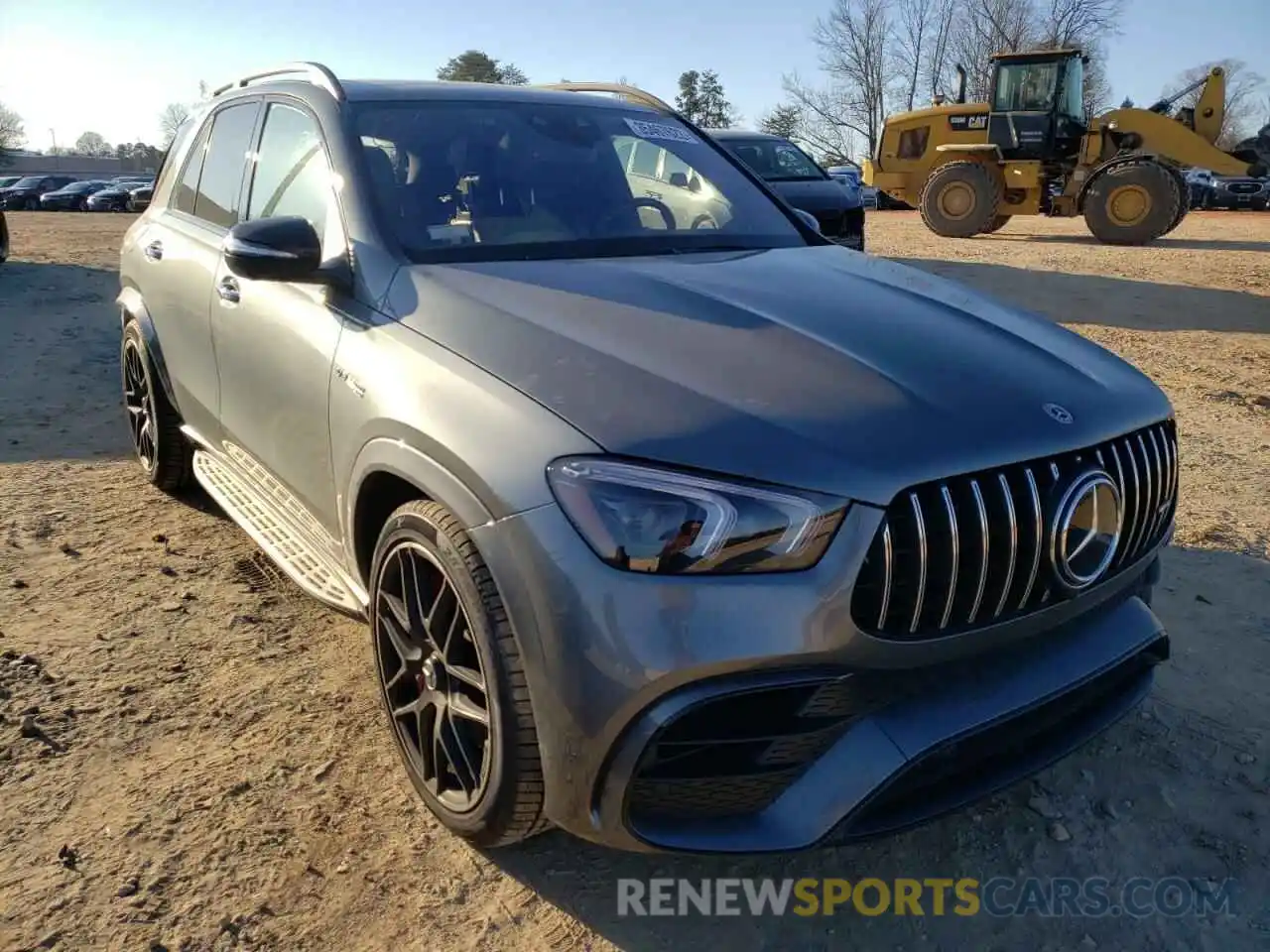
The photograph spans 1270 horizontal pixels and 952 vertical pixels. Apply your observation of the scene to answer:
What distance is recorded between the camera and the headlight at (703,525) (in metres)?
1.74

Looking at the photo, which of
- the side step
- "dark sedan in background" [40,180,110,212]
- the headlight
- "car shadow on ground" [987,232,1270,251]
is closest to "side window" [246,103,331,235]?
the side step

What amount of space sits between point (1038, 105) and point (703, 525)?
18615 millimetres

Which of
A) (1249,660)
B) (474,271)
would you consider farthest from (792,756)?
(1249,660)

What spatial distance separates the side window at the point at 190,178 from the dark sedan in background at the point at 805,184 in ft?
19.3

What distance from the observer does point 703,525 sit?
175 cm

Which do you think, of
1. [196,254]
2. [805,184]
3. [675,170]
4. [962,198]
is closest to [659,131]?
[675,170]

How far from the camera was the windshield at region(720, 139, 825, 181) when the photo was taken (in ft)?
36.7

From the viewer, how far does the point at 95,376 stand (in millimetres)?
6949

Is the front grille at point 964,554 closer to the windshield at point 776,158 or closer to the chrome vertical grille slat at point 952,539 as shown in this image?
the chrome vertical grille slat at point 952,539

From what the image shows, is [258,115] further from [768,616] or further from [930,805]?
[930,805]

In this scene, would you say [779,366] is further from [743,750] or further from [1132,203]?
[1132,203]

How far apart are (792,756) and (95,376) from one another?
264 inches

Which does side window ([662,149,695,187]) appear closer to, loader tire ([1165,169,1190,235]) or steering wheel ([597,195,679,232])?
steering wheel ([597,195,679,232])

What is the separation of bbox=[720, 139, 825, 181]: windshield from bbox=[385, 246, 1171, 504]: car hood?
8887mm
